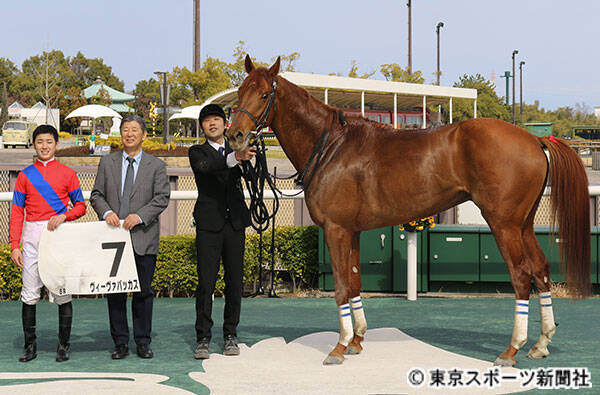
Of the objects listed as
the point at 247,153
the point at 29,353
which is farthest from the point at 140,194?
the point at 29,353

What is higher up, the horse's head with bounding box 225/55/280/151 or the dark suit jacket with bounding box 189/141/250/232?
the horse's head with bounding box 225/55/280/151

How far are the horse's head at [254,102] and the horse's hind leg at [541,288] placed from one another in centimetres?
203

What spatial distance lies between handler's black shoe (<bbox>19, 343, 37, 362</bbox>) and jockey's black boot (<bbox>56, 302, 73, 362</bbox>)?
0.55ft

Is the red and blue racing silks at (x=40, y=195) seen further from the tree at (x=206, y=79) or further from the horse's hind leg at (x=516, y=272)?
the tree at (x=206, y=79)

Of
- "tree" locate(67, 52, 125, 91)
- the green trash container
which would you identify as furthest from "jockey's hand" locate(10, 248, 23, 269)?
"tree" locate(67, 52, 125, 91)

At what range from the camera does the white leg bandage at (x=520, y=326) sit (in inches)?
180

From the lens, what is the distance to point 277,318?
661 cm

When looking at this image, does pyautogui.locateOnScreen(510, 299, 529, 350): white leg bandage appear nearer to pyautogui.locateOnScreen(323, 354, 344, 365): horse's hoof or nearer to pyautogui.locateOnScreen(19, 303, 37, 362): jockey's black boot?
pyautogui.locateOnScreen(323, 354, 344, 365): horse's hoof

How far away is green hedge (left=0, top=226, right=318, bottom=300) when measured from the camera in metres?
7.54

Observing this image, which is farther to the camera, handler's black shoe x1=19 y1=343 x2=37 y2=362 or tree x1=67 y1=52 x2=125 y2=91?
tree x1=67 y1=52 x2=125 y2=91

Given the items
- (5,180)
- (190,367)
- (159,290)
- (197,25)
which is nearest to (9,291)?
(159,290)

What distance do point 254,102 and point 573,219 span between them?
2.39 m

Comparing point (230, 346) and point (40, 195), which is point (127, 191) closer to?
point (40, 195)

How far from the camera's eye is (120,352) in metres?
4.94
